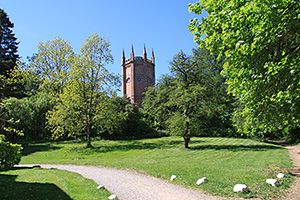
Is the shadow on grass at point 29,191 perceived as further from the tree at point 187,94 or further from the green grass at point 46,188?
the tree at point 187,94

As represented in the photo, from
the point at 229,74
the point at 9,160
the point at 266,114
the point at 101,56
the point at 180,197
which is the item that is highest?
the point at 101,56

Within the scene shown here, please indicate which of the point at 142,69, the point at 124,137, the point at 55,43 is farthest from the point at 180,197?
the point at 142,69

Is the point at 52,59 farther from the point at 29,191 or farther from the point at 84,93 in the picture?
the point at 29,191

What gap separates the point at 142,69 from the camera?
5841cm

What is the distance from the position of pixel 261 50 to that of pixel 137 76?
52.9 meters

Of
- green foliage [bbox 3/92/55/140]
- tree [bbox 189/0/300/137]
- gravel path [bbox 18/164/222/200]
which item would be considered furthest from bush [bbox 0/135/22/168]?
tree [bbox 189/0/300/137]

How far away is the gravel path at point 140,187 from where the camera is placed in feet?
21.4

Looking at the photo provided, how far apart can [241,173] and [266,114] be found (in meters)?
3.45

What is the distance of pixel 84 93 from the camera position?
18.5 metres

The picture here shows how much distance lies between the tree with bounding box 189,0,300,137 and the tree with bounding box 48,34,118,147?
44.6 feet

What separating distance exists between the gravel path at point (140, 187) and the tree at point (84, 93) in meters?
9.12

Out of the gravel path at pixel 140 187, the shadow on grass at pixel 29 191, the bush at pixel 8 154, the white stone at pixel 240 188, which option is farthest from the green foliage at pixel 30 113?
the white stone at pixel 240 188

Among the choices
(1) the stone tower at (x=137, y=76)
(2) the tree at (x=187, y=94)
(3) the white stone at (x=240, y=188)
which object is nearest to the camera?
(3) the white stone at (x=240, y=188)

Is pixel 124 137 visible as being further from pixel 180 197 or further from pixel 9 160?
pixel 180 197
